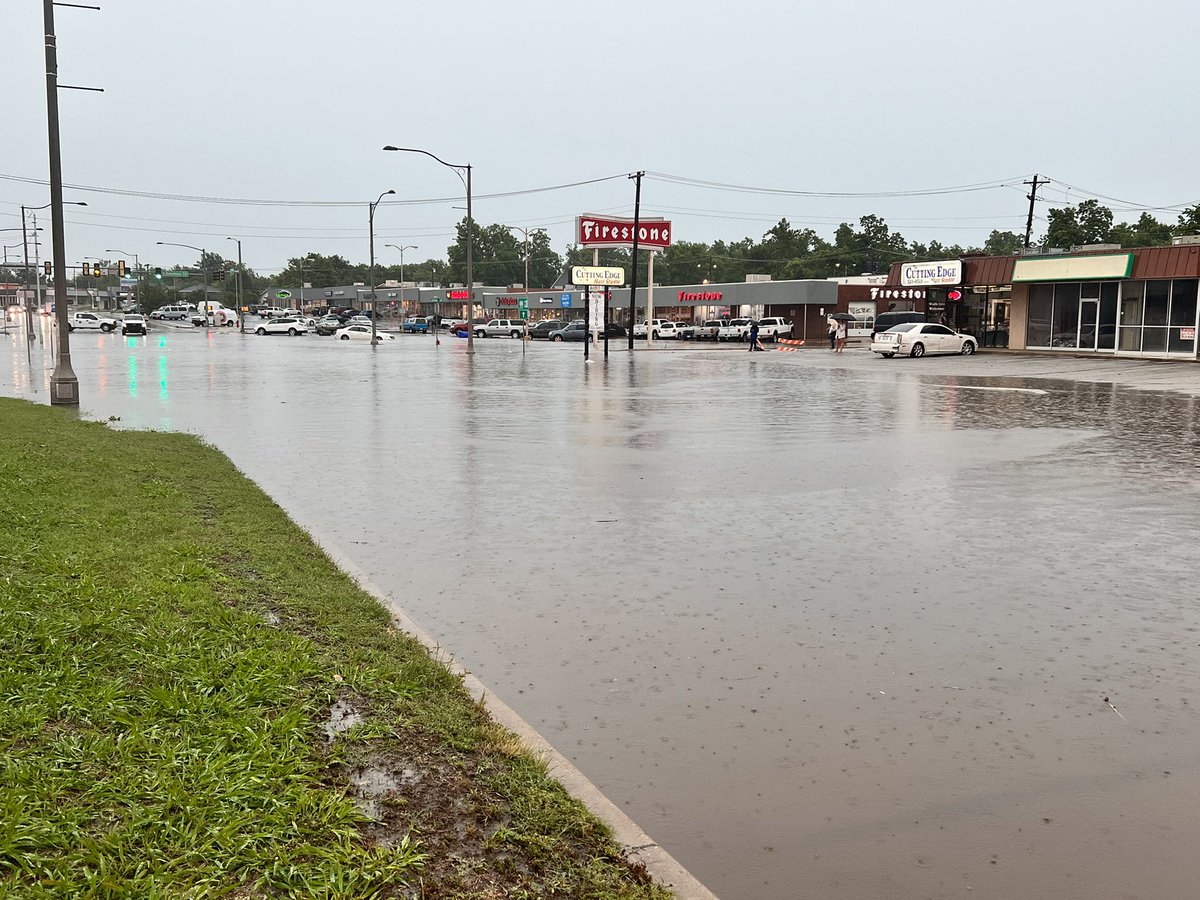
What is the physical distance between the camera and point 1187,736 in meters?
5.15

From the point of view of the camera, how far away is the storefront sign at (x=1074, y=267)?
4559 centimetres

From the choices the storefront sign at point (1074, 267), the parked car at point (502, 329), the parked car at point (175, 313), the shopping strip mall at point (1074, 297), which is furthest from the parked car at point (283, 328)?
the storefront sign at point (1074, 267)

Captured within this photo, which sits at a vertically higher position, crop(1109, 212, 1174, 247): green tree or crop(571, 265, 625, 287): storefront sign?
crop(1109, 212, 1174, 247): green tree

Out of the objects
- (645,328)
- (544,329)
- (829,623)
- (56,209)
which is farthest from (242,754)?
(544,329)

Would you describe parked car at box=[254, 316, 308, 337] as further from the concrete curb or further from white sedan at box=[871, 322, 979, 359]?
the concrete curb

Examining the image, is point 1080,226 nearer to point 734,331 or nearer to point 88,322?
point 734,331

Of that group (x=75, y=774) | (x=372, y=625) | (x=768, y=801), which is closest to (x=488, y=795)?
(x=768, y=801)

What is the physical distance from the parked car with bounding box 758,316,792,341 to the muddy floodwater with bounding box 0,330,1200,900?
61.4 meters

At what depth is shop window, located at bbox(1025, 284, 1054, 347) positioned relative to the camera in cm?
5188

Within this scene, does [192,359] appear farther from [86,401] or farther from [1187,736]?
[1187,736]

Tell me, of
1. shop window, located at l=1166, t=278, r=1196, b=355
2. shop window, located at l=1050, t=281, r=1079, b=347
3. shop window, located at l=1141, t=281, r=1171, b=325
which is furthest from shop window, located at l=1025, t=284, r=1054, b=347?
shop window, located at l=1166, t=278, r=1196, b=355

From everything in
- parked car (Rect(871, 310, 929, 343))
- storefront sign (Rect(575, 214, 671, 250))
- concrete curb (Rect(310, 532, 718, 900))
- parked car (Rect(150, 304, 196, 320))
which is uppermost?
storefront sign (Rect(575, 214, 671, 250))

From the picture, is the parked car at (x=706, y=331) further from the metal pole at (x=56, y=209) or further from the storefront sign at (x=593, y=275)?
the metal pole at (x=56, y=209)

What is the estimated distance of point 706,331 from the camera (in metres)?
82.5
